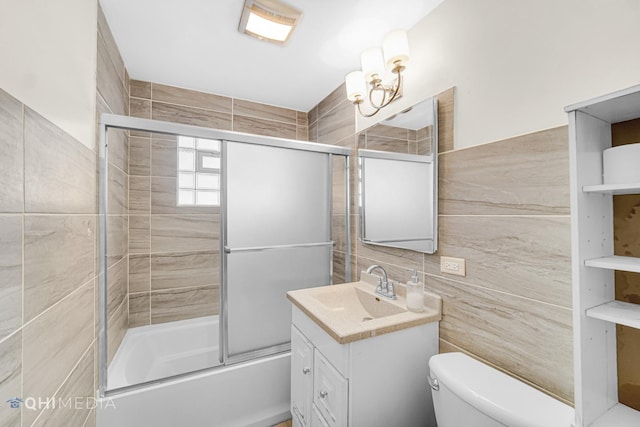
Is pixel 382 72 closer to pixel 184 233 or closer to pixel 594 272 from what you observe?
pixel 594 272

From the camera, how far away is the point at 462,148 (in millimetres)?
1199

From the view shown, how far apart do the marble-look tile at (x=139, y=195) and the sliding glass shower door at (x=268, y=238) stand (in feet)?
3.51

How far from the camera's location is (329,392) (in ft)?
3.68

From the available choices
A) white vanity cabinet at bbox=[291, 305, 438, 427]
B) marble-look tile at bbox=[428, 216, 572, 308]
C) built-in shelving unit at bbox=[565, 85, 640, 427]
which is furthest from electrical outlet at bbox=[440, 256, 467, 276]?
built-in shelving unit at bbox=[565, 85, 640, 427]

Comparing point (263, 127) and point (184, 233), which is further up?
→ point (263, 127)

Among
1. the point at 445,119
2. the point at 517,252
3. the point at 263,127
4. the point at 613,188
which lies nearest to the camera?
the point at 613,188

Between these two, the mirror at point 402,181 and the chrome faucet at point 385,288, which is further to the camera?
the chrome faucet at point 385,288

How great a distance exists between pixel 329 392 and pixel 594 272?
3.43 feet

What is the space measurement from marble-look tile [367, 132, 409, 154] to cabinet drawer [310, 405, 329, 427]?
1432mm

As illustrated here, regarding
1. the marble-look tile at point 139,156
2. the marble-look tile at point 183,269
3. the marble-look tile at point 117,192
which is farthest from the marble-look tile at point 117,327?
the marble-look tile at point 139,156

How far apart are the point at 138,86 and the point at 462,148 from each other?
2.45m

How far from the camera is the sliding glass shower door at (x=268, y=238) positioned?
1.62 meters

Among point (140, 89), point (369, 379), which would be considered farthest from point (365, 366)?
point (140, 89)

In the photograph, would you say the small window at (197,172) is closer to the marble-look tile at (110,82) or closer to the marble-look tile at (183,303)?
the marble-look tile at (110,82)
